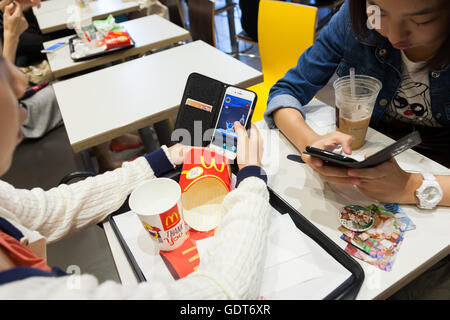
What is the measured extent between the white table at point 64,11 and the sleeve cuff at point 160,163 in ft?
7.23

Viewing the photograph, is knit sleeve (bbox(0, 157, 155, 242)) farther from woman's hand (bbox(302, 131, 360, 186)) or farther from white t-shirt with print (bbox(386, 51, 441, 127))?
white t-shirt with print (bbox(386, 51, 441, 127))

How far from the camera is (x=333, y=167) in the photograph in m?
0.74

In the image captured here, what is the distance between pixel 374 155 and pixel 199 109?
1.70ft

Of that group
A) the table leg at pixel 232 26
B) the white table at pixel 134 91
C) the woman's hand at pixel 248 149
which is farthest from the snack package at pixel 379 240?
the table leg at pixel 232 26

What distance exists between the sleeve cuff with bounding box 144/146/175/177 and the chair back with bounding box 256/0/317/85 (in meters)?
1.10

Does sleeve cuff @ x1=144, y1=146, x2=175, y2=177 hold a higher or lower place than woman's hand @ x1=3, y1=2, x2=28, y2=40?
lower

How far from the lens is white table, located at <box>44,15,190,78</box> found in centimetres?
183

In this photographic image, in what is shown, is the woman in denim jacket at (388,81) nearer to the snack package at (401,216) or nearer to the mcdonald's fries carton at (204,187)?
the snack package at (401,216)

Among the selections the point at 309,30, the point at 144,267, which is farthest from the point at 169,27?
the point at 144,267

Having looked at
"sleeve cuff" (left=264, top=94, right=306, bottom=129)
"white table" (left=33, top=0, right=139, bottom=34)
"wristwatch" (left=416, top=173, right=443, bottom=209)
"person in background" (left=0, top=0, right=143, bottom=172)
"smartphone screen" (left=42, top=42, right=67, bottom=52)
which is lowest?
"person in background" (left=0, top=0, right=143, bottom=172)

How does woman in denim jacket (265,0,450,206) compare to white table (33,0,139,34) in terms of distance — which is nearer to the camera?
woman in denim jacket (265,0,450,206)

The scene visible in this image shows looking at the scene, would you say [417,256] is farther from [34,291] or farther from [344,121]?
[34,291]

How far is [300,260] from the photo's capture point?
0.64 m

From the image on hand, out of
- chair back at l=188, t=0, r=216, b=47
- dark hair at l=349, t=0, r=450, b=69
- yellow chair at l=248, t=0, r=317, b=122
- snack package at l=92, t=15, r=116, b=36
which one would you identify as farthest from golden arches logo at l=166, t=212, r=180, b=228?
chair back at l=188, t=0, r=216, b=47
